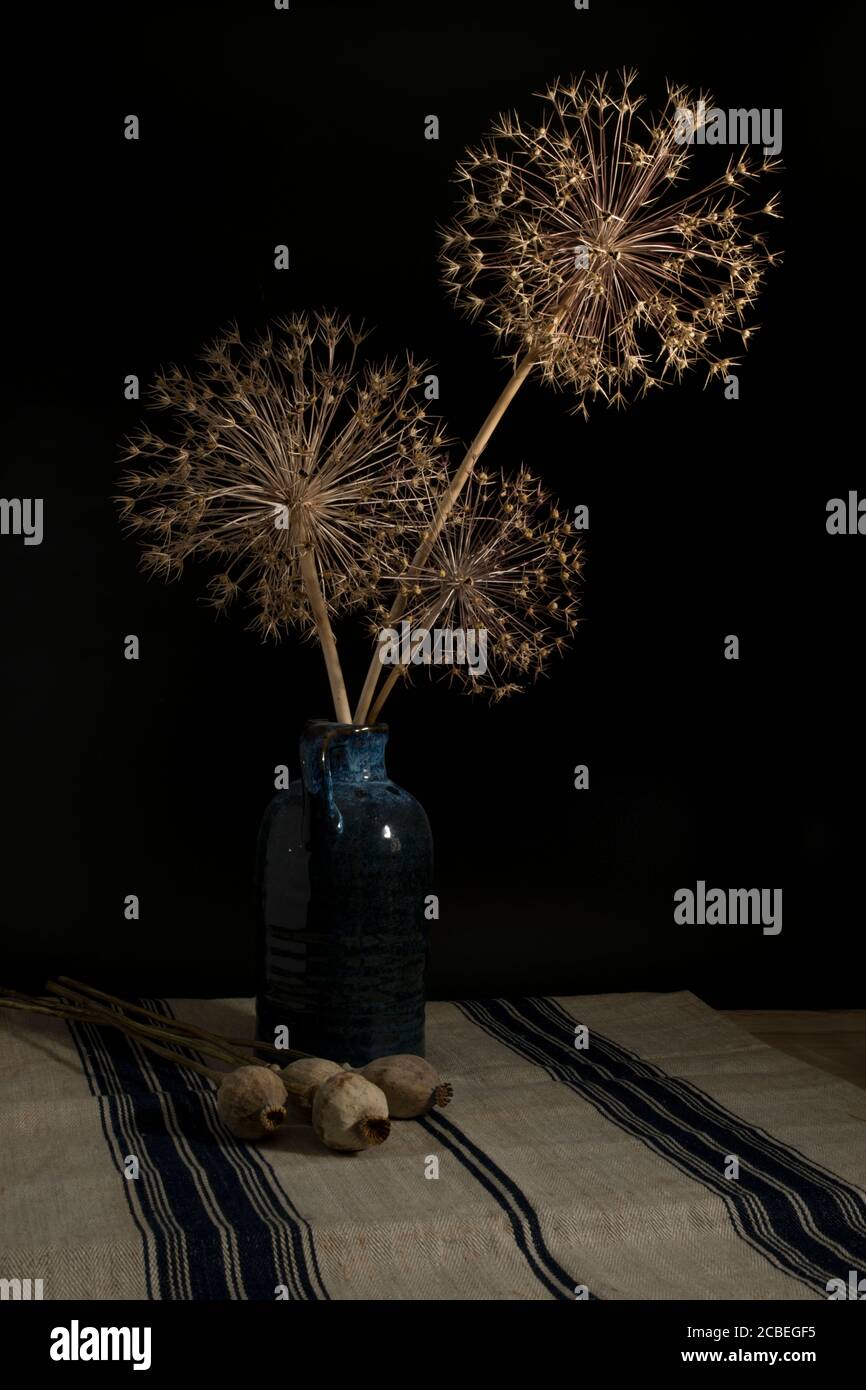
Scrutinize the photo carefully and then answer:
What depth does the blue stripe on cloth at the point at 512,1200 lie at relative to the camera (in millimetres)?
1101

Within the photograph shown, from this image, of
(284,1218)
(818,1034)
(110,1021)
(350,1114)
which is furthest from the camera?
(818,1034)

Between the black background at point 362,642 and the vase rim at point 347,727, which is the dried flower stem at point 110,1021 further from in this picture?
the vase rim at point 347,727

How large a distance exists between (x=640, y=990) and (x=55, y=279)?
3.72 ft

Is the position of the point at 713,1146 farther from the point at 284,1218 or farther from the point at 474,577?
the point at 474,577

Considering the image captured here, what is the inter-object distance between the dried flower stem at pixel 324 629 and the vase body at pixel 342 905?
0.13ft

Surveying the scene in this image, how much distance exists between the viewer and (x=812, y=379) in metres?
1.89

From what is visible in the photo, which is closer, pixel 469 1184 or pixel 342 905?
pixel 469 1184

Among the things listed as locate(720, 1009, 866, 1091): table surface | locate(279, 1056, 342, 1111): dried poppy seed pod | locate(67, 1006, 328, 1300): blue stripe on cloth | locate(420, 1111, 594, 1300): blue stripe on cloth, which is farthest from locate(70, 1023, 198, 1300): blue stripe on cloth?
locate(720, 1009, 866, 1091): table surface

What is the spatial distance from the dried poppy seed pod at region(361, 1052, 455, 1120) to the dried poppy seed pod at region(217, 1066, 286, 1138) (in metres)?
0.11

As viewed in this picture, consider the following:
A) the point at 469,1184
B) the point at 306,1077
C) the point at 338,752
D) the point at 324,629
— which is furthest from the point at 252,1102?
the point at 324,629

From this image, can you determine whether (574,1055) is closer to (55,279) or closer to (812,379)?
(812,379)

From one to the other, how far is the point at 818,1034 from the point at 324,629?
79cm

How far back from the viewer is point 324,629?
1.55 meters

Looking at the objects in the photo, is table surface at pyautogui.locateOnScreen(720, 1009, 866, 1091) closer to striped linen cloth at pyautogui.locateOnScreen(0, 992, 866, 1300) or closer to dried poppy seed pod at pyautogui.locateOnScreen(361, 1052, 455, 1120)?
striped linen cloth at pyautogui.locateOnScreen(0, 992, 866, 1300)
